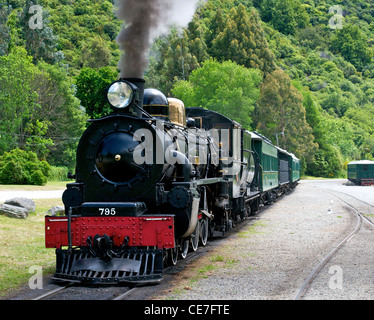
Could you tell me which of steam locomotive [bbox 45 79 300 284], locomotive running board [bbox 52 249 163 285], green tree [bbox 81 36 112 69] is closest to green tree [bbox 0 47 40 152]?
steam locomotive [bbox 45 79 300 284]

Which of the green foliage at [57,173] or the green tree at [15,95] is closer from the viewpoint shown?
the green tree at [15,95]

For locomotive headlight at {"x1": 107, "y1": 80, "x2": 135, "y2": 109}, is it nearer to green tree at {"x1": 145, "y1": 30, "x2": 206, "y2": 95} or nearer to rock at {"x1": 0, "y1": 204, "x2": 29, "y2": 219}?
rock at {"x1": 0, "y1": 204, "x2": 29, "y2": 219}

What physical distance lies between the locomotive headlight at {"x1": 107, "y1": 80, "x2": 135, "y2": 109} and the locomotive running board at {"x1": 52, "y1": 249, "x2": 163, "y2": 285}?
257 centimetres

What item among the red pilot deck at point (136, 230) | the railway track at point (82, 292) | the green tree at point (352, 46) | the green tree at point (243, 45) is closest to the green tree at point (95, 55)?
the green tree at point (243, 45)

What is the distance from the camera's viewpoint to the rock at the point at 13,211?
16672 millimetres

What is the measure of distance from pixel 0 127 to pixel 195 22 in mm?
37558

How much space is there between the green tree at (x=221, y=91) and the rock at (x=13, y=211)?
137 feet

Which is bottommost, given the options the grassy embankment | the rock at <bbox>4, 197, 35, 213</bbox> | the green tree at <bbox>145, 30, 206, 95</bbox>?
the grassy embankment

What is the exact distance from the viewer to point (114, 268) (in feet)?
27.3

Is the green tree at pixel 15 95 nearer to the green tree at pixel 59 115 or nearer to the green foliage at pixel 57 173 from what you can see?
the green tree at pixel 59 115

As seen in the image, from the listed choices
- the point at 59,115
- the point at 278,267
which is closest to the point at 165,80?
the point at 59,115

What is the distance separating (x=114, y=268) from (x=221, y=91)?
168 ft

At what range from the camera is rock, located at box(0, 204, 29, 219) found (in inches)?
656

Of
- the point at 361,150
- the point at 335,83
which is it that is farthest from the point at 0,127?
the point at 335,83
